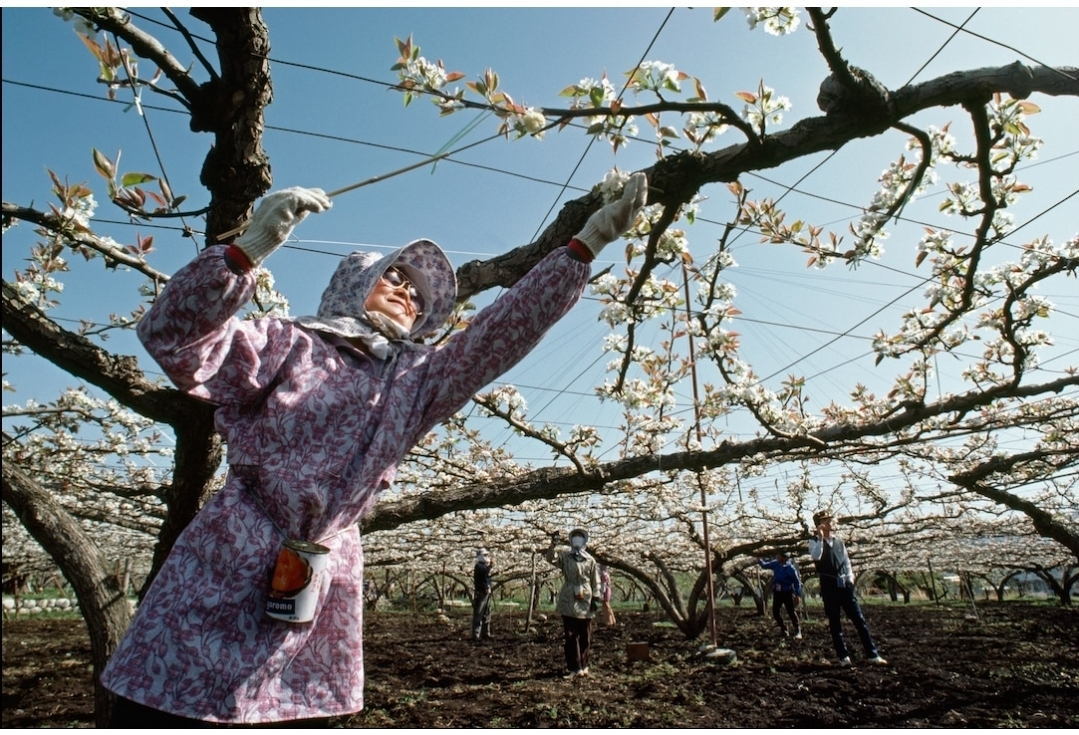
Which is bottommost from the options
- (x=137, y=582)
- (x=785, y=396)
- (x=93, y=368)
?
(x=137, y=582)

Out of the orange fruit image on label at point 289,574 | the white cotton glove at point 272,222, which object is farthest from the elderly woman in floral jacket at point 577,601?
the white cotton glove at point 272,222

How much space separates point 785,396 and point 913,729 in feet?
8.28

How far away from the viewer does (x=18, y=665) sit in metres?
8.37

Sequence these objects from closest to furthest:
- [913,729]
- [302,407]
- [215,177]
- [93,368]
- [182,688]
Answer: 1. [182,688]
2. [302,407]
3. [215,177]
4. [93,368]
5. [913,729]

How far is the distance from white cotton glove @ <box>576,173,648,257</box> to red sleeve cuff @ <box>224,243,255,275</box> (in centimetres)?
63

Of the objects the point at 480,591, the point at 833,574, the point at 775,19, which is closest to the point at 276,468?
the point at 775,19

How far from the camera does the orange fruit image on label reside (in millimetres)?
1068

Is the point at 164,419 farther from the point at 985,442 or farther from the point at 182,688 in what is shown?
the point at 985,442

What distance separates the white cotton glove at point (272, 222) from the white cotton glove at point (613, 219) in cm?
55

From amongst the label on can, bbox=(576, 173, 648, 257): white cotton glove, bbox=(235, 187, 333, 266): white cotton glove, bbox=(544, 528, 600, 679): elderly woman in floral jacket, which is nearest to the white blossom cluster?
bbox=(576, 173, 648, 257): white cotton glove

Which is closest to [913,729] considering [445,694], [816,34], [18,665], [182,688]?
[445,694]

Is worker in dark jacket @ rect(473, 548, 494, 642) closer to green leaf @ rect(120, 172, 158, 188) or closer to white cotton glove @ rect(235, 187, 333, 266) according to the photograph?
green leaf @ rect(120, 172, 158, 188)

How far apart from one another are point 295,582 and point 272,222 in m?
0.65

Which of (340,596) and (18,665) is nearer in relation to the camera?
(340,596)
